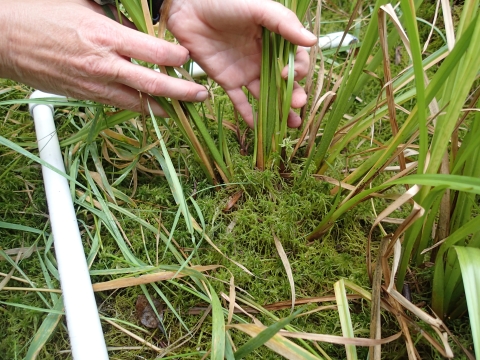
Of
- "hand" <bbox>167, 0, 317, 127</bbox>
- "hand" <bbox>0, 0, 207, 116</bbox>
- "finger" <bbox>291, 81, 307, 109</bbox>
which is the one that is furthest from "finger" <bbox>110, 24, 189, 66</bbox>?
"finger" <bbox>291, 81, 307, 109</bbox>

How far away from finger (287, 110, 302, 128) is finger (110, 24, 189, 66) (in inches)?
12.4

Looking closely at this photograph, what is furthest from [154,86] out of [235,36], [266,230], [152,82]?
[266,230]

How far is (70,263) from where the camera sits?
0.92 metres

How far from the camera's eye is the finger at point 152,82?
85 cm

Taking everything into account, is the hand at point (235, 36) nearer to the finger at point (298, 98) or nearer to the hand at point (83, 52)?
the finger at point (298, 98)

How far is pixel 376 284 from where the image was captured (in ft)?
2.41

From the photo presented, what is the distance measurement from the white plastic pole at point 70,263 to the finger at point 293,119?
0.55 m

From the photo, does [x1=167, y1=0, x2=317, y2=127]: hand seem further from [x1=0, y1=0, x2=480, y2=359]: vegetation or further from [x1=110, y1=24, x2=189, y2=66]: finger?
[x1=110, y1=24, x2=189, y2=66]: finger

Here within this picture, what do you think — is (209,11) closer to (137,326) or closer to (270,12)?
(270,12)

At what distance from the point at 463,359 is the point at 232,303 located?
0.42 meters

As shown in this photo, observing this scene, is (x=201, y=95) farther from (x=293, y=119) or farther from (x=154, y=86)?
(x=293, y=119)

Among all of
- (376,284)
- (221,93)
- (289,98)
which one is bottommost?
(376,284)

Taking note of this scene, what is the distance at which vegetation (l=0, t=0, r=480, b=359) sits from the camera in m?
0.79

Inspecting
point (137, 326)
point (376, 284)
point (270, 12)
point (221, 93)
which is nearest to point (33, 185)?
point (137, 326)
